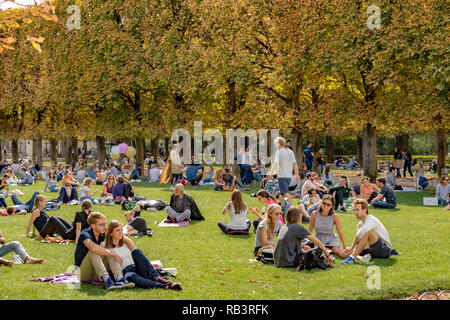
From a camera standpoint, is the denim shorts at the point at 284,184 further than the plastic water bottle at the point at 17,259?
Yes

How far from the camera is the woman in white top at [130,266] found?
862 cm

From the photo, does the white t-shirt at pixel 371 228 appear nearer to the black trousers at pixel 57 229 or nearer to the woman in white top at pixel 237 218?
the woman in white top at pixel 237 218

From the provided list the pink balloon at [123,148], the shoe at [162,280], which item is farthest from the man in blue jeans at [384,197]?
the pink balloon at [123,148]

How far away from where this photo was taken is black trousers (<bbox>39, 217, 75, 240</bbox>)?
41.7 ft

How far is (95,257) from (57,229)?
4.36 meters

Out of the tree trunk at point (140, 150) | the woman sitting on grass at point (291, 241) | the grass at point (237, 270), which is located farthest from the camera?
the tree trunk at point (140, 150)

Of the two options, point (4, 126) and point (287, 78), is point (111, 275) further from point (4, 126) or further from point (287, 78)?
point (4, 126)

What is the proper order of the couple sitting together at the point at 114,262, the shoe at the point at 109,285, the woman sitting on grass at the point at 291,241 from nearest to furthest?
the shoe at the point at 109,285 < the couple sitting together at the point at 114,262 < the woman sitting on grass at the point at 291,241

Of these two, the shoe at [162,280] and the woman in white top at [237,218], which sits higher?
the woman in white top at [237,218]

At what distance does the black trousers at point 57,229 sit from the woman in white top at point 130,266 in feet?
13.0

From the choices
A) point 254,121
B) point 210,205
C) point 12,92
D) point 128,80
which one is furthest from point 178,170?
point 12,92

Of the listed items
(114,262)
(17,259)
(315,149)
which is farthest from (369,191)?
(315,149)

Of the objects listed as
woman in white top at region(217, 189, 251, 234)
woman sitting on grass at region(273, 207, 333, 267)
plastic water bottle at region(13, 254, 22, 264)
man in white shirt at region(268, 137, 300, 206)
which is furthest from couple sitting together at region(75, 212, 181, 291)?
man in white shirt at region(268, 137, 300, 206)

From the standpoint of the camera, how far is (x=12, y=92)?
42.8 meters
